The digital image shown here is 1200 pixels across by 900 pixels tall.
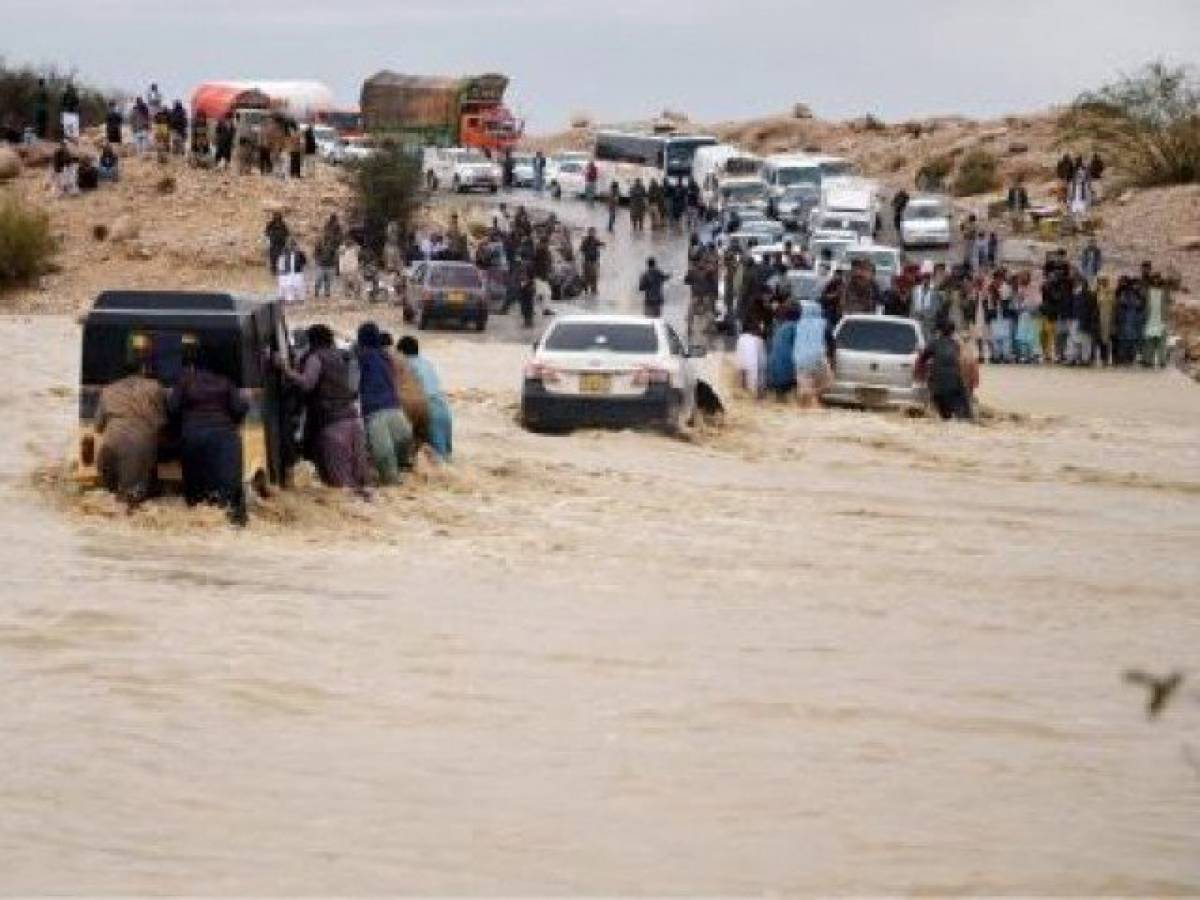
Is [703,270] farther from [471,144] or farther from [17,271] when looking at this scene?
[471,144]

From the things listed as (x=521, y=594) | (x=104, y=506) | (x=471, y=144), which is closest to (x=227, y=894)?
(x=521, y=594)

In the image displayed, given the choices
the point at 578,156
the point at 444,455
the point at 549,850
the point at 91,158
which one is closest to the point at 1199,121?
the point at 578,156

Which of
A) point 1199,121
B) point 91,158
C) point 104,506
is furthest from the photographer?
point 1199,121

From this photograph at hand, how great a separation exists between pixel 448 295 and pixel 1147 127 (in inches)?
1609

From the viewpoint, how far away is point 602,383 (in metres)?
26.8

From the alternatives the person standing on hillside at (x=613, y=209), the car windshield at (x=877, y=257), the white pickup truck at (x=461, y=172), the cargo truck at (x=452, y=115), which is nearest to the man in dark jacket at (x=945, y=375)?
the car windshield at (x=877, y=257)

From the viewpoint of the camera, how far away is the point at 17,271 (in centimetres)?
5300

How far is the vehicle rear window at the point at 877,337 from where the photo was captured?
3325cm

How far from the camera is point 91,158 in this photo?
63.0 meters

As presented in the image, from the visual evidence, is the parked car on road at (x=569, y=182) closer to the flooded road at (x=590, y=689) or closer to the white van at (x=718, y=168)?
the white van at (x=718, y=168)

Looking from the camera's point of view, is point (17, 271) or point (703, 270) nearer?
point (703, 270)

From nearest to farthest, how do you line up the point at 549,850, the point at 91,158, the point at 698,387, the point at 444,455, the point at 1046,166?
1. the point at 549,850
2. the point at 444,455
3. the point at 698,387
4. the point at 91,158
5. the point at 1046,166

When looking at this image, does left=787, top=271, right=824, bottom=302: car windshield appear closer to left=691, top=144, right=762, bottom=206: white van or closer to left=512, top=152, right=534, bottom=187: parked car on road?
left=691, top=144, right=762, bottom=206: white van

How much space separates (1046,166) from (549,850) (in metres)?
85.8
